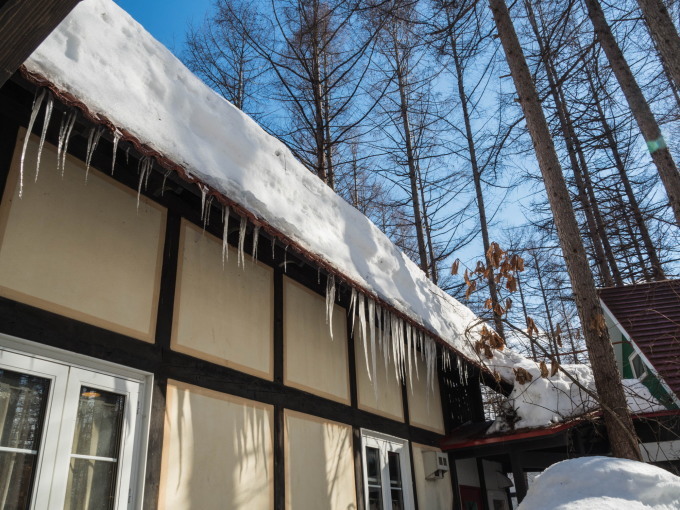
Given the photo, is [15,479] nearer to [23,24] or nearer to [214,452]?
[214,452]

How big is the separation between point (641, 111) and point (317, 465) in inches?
192

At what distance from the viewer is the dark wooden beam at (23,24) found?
1515mm

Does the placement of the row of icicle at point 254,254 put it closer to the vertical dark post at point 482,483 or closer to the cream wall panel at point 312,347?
the cream wall panel at point 312,347

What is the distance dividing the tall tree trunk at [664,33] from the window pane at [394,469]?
4.70m

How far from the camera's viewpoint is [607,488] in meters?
1.84

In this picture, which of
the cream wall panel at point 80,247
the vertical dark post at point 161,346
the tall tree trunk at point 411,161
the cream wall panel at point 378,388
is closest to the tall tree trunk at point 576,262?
the cream wall panel at point 378,388

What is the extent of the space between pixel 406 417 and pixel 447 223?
7281mm

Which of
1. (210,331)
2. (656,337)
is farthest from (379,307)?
(656,337)

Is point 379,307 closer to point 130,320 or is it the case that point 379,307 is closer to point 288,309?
point 288,309

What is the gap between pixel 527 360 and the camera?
8.25 meters

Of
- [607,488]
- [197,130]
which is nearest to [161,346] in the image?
[197,130]

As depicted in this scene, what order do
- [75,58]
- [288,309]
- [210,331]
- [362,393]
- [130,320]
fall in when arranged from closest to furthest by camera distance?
1. [75,58]
2. [130,320]
3. [210,331]
4. [288,309]
5. [362,393]

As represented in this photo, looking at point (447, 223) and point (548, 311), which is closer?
point (447, 223)

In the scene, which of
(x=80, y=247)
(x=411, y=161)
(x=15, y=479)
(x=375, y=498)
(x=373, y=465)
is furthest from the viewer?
(x=411, y=161)
